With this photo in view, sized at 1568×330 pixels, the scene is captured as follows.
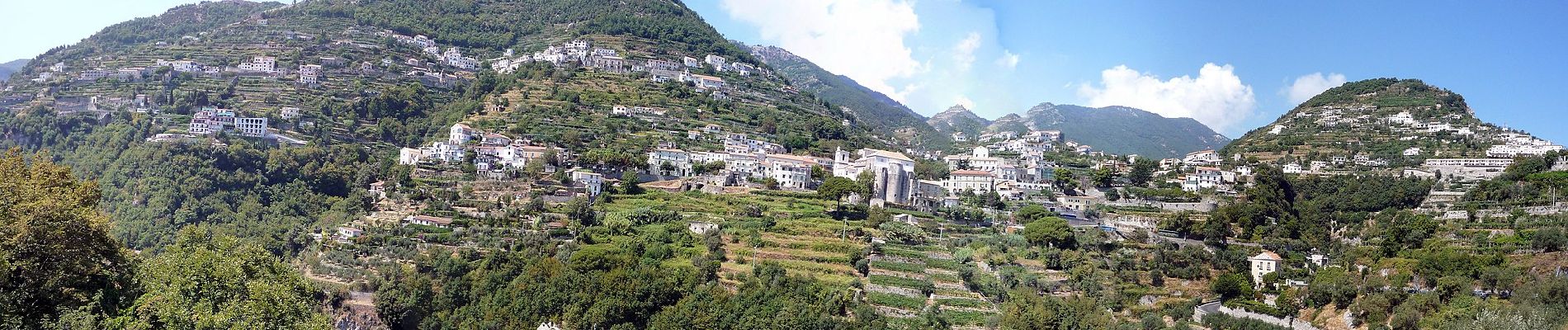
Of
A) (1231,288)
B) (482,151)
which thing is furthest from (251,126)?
(1231,288)

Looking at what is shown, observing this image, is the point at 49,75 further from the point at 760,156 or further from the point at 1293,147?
the point at 1293,147

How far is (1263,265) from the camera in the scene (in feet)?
135

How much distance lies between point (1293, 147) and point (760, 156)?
2857 cm

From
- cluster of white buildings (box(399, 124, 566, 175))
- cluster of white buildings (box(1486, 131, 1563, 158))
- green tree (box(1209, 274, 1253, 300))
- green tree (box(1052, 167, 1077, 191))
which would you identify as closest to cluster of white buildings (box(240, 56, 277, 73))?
cluster of white buildings (box(399, 124, 566, 175))

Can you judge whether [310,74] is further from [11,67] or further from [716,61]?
[11,67]

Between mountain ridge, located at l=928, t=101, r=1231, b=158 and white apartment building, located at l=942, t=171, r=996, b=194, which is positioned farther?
mountain ridge, located at l=928, t=101, r=1231, b=158

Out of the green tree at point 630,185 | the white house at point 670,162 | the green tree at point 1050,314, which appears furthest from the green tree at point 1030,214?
the green tree at point 630,185

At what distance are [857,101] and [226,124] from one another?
65698 mm

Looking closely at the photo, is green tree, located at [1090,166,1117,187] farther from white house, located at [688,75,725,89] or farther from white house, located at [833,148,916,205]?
white house, located at [688,75,725,89]

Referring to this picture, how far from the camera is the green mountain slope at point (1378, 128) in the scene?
5547cm

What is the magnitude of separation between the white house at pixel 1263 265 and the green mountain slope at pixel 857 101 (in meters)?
38.9

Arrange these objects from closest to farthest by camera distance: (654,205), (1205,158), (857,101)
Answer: (654,205) → (1205,158) → (857,101)

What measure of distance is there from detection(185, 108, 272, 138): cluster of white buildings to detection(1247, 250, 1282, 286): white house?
43.7 metres

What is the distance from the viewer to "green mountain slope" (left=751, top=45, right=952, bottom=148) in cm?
8775
